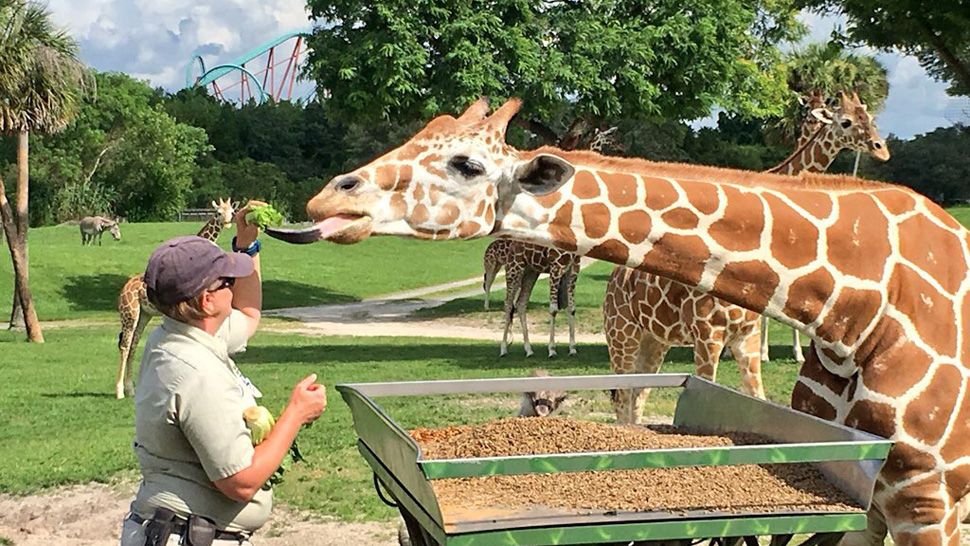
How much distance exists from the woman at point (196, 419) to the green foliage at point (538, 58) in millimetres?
14799

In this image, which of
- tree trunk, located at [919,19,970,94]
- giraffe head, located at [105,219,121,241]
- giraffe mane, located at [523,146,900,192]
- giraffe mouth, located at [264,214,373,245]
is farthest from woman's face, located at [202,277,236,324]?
giraffe head, located at [105,219,121,241]

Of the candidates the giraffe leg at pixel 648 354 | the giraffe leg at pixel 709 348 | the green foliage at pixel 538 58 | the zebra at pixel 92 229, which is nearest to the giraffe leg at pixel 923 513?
the giraffe leg at pixel 709 348

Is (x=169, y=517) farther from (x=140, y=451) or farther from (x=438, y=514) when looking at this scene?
(x=438, y=514)

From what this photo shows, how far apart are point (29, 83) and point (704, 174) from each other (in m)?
18.4

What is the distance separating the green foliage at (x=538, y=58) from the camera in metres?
18.3

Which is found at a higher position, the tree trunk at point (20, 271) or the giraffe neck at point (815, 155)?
the giraffe neck at point (815, 155)

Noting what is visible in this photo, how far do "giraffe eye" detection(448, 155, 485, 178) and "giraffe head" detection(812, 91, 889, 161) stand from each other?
773 centimetres

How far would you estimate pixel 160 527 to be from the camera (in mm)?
3324

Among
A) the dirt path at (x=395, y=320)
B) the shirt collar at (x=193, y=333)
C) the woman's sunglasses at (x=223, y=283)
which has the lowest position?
the dirt path at (x=395, y=320)

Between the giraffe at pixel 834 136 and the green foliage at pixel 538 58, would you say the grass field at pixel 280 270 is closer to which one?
the green foliage at pixel 538 58

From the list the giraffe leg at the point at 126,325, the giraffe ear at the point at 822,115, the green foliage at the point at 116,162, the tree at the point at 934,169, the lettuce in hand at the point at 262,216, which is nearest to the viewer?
the lettuce in hand at the point at 262,216

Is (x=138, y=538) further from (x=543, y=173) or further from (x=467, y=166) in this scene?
(x=543, y=173)

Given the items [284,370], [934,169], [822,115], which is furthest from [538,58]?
[934,169]

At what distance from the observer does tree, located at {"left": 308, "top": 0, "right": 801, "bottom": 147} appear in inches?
720
